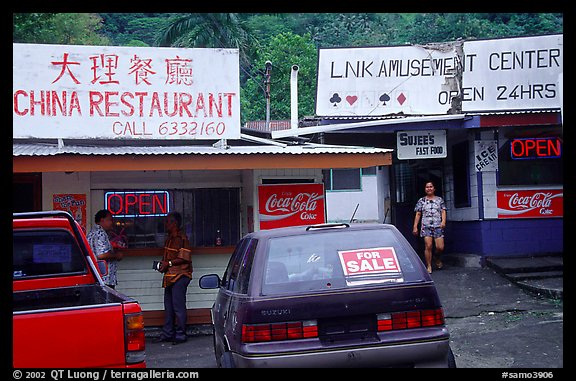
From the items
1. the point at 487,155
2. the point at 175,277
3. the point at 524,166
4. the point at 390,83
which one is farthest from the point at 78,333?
the point at 524,166

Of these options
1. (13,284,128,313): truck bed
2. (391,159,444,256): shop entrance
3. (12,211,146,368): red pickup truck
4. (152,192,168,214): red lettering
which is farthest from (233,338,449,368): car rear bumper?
(391,159,444,256): shop entrance

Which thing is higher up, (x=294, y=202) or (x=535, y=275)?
(x=294, y=202)

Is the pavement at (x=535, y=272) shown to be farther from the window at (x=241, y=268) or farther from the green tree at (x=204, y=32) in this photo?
the green tree at (x=204, y=32)

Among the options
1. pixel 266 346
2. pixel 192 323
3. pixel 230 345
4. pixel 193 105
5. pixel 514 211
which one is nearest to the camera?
pixel 266 346

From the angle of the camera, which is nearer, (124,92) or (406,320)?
(406,320)

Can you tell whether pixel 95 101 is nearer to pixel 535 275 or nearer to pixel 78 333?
pixel 78 333

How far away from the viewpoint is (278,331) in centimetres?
523

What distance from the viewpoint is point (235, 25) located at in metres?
26.6

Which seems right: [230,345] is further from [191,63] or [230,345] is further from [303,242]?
[191,63]

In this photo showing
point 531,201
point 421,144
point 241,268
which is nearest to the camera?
point 241,268

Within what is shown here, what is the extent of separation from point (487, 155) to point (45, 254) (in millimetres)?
9418

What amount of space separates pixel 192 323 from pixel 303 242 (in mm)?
5313

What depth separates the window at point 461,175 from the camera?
45.3ft

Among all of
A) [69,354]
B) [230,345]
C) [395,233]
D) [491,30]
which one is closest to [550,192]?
[395,233]
